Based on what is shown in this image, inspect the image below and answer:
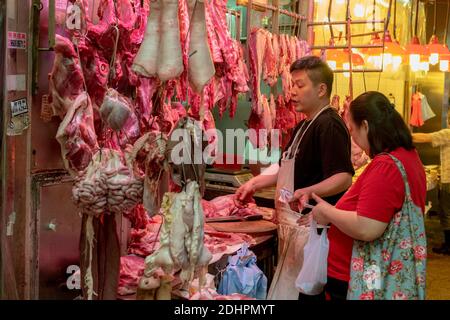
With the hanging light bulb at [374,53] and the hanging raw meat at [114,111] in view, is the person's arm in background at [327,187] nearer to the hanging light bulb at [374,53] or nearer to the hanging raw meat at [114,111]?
the hanging raw meat at [114,111]

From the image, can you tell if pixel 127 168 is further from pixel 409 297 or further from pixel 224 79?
pixel 224 79

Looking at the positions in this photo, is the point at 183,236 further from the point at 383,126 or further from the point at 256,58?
the point at 256,58

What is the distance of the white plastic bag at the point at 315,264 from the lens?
10.2 feet

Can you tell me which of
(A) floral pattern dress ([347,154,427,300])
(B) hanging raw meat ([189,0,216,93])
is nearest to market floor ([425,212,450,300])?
(A) floral pattern dress ([347,154,427,300])

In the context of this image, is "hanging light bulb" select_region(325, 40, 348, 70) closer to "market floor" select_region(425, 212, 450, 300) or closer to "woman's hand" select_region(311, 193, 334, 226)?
"market floor" select_region(425, 212, 450, 300)

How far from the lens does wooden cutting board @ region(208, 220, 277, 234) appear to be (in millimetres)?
4379

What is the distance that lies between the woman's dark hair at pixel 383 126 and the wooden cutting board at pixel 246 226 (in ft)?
5.31

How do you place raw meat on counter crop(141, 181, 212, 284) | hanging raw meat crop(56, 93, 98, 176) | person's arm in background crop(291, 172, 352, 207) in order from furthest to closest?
person's arm in background crop(291, 172, 352, 207) → hanging raw meat crop(56, 93, 98, 176) → raw meat on counter crop(141, 181, 212, 284)

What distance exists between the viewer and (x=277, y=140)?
5828 millimetres

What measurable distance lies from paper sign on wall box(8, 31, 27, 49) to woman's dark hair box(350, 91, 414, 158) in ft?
6.38

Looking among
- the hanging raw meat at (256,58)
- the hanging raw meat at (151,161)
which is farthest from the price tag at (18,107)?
the hanging raw meat at (256,58)

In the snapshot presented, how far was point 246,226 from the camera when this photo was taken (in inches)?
177
